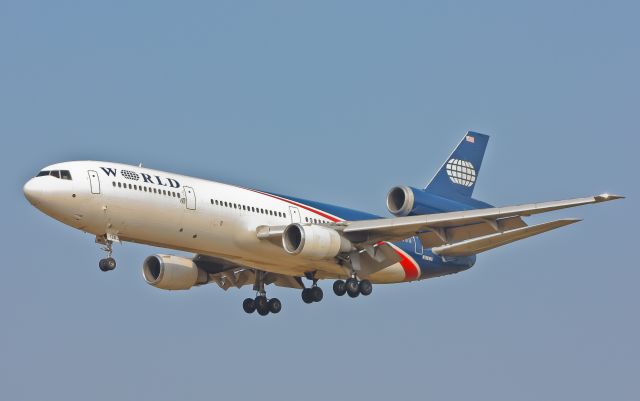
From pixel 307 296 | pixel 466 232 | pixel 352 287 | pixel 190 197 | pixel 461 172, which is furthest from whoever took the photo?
pixel 461 172

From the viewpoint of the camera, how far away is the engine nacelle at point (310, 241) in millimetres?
54188

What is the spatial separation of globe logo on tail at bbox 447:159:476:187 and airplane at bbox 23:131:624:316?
79 mm


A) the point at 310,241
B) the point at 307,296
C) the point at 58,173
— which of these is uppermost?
the point at 58,173

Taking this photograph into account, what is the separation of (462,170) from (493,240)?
618cm

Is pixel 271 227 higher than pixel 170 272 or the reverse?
higher

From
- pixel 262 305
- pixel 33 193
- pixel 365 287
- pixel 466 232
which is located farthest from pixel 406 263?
pixel 33 193

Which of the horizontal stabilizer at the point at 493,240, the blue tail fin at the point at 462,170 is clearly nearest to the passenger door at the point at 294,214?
the horizontal stabilizer at the point at 493,240

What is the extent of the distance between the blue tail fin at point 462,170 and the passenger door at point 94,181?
16520 mm

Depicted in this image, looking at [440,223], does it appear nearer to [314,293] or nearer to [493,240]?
[493,240]

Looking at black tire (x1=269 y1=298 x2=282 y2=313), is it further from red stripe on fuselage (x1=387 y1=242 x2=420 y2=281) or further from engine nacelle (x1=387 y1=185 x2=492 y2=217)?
engine nacelle (x1=387 y1=185 x2=492 y2=217)

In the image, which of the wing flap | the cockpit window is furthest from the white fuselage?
the wing flap

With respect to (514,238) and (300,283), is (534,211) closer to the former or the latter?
(514,238)

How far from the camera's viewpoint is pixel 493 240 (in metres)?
58.0

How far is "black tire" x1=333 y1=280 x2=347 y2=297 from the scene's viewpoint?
5688 cm
